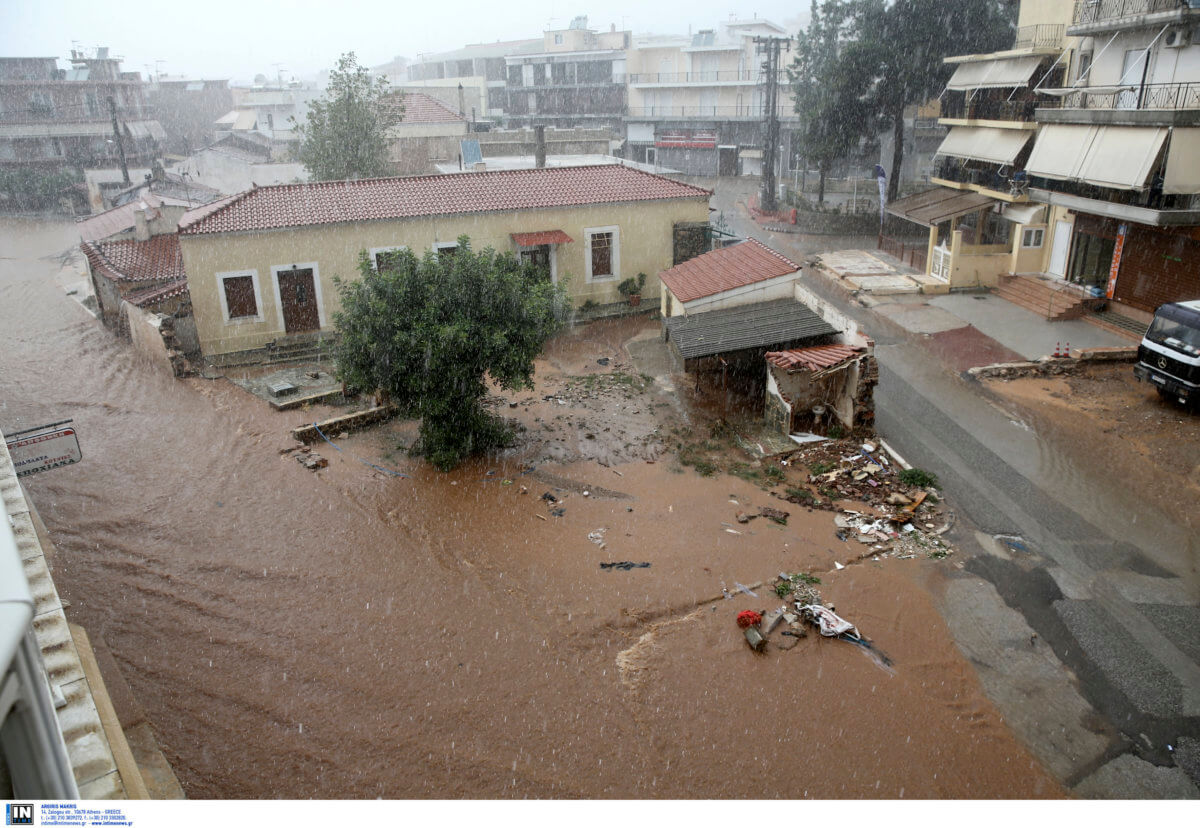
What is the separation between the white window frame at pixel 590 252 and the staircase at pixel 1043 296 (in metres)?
11.6

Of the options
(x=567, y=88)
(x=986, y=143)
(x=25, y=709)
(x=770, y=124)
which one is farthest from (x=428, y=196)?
(x=567, y=88)

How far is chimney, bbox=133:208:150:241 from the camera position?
24.9 m

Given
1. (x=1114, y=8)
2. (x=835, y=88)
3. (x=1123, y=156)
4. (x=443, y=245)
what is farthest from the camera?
(x=835, y=88)

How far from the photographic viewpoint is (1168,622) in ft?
33.6

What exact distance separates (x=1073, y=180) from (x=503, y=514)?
57.9 feet

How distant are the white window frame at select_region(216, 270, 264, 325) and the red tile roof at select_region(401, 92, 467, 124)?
69.9ft

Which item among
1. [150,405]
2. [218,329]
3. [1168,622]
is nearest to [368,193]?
[218,329]

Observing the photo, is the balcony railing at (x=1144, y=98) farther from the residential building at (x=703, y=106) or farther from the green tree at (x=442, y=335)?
the residential building at (x=703, y=106)

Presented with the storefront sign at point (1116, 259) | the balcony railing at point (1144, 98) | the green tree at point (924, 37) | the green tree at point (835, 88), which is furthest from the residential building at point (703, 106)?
the storefront sign at point (1116, 259)

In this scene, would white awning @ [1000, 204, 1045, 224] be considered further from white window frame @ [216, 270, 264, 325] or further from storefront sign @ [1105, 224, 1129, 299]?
white window frame @ [216, 270, 264, 325]

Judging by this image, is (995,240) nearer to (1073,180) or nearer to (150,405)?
(1073,180)

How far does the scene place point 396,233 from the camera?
22109mm

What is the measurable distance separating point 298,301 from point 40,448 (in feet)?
45.7

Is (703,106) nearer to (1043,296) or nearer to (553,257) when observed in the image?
(553,257)
